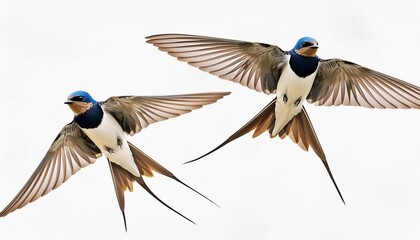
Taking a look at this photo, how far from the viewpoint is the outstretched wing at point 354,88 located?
224 inches

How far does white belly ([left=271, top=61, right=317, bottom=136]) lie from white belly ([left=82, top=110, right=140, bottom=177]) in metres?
0.83

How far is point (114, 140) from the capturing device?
5809mm

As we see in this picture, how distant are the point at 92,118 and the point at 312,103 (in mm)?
1268

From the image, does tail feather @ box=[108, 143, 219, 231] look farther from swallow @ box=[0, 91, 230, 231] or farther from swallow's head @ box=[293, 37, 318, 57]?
swallow's head @ box=[293, 37, 318, 57]

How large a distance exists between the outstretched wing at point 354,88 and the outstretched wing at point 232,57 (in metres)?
0.26

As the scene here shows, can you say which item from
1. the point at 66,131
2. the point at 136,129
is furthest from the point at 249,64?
the point at 66,131

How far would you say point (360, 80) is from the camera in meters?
5.85

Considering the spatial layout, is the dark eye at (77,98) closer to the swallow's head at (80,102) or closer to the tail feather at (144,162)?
the swallow's head at (80,102)

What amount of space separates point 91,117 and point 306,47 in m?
1.27

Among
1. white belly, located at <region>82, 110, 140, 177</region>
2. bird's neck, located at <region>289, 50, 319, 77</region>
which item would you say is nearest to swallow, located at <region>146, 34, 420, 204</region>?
bird's neck, located at <region>289, 50, 319, 77</region>

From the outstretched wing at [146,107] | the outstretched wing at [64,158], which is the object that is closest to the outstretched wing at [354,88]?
the outstretched wing at [146,107]

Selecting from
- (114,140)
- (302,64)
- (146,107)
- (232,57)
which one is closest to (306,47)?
(302,64)

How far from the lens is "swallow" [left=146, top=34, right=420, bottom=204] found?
18.4 ft

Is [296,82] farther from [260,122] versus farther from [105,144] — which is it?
[105,144]
